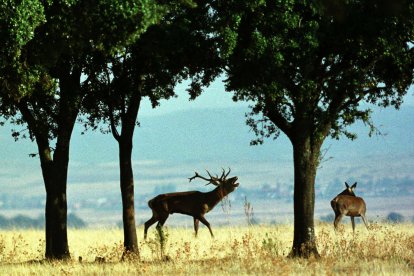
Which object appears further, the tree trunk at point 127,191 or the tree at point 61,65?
the tree trunk at point 127,191

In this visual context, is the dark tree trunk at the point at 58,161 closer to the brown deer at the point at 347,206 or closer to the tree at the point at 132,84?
the tree at the point at 132,84

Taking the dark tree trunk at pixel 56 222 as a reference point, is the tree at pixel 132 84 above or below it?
above

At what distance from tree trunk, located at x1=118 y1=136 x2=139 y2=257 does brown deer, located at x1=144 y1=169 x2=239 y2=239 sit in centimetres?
614

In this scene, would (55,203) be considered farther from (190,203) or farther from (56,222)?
(190,203)

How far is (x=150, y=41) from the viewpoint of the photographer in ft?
81.1

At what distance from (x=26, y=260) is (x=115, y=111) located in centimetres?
576

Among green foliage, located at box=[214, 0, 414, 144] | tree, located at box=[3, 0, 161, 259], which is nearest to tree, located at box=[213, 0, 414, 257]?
green foliage, located at box=[214, 0, 414, 144]

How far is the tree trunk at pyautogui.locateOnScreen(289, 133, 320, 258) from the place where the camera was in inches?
1028

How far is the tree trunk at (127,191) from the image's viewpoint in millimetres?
27891

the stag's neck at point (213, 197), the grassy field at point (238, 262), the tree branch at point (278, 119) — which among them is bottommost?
the grassy field at point (238, 262)

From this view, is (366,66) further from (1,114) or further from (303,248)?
(1,114)

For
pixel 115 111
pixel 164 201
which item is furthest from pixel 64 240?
pixel 164 201

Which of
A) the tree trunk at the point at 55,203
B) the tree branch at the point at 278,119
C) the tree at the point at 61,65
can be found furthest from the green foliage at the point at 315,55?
the tree trunk at the point at 55,203

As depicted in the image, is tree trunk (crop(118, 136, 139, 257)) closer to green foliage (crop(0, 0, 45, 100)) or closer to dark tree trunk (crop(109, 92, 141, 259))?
dark tree trunk (crop(109, 92, 141, 259))
